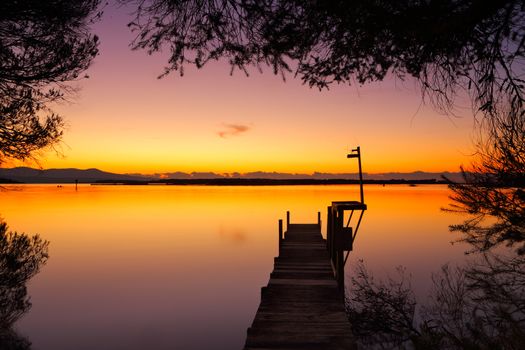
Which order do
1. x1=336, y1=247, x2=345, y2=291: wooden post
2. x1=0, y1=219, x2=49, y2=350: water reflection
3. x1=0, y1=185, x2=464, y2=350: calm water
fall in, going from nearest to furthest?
x1=0, y1=219, x2=49, y2=350: water reflection, x1=336, y1=247, x2=345, y2=291: wooden post, x1=0, y1=185, x2=464, y2=350: calm water

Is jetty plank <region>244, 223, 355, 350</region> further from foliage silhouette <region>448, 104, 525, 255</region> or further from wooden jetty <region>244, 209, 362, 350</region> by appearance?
foliage silhouette <region>448, 104, 525, 255</region>

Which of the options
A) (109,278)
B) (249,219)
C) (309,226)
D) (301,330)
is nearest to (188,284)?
(109,278)

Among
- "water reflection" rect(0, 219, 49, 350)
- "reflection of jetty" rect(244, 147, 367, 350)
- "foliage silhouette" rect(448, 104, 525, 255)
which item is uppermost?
"foliage silhouette" rect(448, 104, 525, 255)

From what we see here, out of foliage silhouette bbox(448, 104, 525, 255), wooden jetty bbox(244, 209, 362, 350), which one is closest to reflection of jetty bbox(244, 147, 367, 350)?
wooden jetty bbox(244, 209, 362, 350)

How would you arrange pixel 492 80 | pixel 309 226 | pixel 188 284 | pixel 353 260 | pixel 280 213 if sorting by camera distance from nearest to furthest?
pixel 492 80
pixel 188 284
pixel 309 226
pixel 353 260
pixel 280 213

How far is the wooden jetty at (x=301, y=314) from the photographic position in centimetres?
662

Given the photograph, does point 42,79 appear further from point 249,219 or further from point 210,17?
point 249,219

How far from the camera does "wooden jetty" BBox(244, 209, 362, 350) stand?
6617 mm

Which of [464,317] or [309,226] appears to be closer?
[464,317]

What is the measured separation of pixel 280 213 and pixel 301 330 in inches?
1873

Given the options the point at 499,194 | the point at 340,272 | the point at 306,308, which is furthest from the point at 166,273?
the point at 499,194

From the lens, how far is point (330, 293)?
9.47 metres

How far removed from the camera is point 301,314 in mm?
7969

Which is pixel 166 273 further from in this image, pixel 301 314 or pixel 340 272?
pixel 301 314
